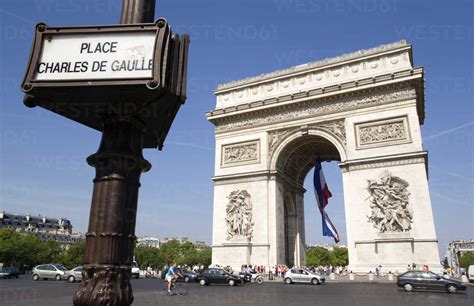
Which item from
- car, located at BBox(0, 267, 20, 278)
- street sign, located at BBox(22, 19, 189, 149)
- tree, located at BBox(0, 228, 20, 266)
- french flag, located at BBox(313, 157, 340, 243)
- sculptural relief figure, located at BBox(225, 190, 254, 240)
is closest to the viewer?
street sign, located at BBox(22, 19, 189, 149)

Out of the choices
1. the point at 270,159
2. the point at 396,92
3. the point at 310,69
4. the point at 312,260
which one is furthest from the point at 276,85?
the point at 312,260

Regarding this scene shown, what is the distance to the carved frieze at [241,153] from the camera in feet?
83.4

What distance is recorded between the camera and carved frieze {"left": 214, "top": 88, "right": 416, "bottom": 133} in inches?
848

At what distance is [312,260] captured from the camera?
93375mm

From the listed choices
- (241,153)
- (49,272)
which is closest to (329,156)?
(241,153)

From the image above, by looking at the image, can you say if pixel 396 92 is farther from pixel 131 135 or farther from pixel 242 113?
pixel 131 135

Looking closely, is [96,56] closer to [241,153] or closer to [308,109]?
[308,109]

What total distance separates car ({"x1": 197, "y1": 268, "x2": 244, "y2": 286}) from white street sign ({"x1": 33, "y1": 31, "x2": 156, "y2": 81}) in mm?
18078

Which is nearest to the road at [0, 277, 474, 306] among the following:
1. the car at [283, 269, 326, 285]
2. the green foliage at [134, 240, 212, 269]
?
the car at [283, 269, 326, 285]

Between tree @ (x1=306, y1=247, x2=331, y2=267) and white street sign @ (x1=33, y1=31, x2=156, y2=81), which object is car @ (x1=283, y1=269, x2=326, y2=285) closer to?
white street sign @ (x1=33, y1=31, x2=156, y2=81)

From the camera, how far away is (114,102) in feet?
6.73

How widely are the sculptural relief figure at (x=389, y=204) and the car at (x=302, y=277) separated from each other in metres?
4.32

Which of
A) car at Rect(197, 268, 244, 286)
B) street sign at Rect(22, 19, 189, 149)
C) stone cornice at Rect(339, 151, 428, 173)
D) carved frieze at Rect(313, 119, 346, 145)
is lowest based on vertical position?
car at Rect(197, 268, 244, 286)

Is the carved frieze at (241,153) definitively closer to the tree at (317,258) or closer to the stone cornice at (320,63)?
the stone cornice at (320,63)
